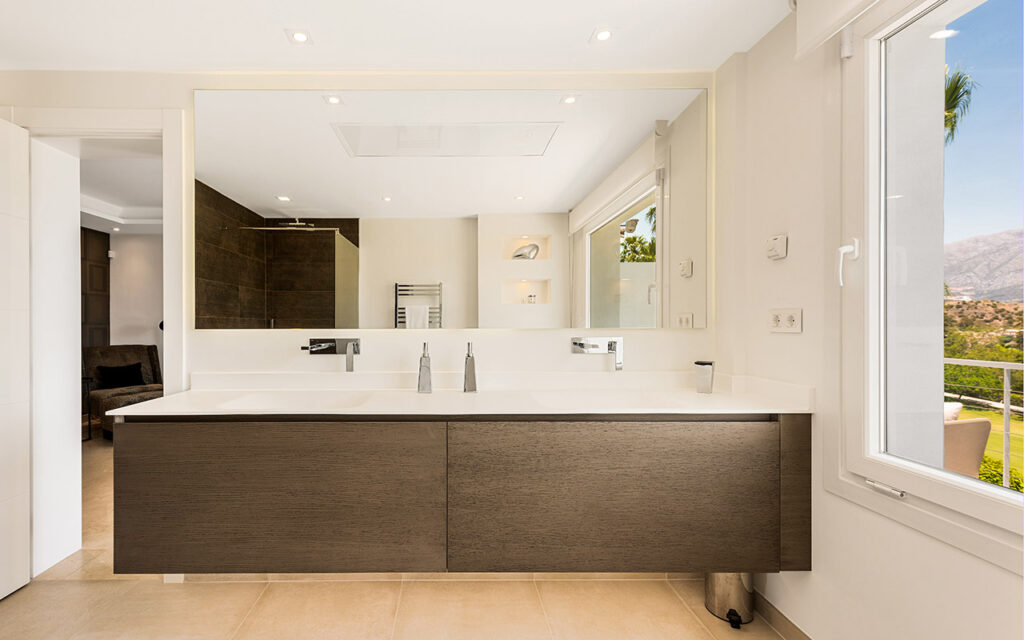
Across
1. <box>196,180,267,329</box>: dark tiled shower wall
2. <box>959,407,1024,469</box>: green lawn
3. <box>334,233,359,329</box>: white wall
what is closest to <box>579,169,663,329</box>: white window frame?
<box>334,233,359,329</box>: white wall

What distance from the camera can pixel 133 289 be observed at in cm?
612

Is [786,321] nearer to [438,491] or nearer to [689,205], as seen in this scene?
[689,205]

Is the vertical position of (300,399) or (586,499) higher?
(300,399)

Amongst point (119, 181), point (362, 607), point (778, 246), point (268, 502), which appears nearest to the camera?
point (268, 502)

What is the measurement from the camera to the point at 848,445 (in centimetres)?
160

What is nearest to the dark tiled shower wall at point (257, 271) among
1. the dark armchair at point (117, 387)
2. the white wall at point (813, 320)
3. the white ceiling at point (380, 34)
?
the white ceiling at point (380, 34)

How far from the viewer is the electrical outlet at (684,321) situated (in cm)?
230

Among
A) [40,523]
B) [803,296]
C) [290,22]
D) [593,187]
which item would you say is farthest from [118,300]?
[803,296]

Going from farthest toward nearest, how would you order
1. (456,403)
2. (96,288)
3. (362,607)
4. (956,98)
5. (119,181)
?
(96,288), (119,181), (362,607), (456,403), (956,98)

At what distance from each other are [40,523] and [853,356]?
316 centimetres

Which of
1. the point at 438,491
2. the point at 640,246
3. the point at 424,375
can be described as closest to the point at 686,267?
the point at 640,246

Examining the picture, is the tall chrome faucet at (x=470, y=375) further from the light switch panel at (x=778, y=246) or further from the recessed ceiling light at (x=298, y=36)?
the recessed ceiling light at (x=298, y=36)

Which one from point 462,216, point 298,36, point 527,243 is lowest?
point 527,243

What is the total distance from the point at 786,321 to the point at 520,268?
3.38 feet
